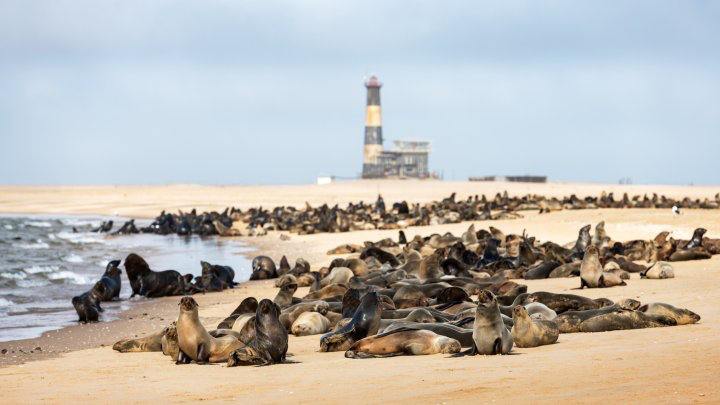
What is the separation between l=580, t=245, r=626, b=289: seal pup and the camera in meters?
12.6

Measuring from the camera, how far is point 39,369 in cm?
870

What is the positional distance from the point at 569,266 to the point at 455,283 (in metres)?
2.52

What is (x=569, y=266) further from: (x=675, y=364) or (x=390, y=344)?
(x=675, y=364)

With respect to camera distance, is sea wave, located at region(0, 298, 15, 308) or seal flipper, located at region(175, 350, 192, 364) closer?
seal flipper, located at region(175, 350, 192, 364)

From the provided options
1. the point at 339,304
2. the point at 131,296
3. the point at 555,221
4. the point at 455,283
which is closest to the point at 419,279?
the point at 455,283

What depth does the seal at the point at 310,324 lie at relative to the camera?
33.2 feet

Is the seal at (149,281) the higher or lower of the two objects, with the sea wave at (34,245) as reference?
higher

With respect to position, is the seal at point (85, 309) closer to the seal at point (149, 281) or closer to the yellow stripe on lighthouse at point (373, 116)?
the seal at point (149, 281)

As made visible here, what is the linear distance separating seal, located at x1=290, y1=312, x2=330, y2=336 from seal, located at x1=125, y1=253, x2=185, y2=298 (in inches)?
247

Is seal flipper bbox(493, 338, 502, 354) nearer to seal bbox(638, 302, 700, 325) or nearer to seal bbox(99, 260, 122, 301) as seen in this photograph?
seal bbox(638, 302, 700, 325)

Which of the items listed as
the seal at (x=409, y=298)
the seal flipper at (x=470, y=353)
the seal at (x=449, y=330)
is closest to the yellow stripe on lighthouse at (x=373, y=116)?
the seal at (x=409, y=298)

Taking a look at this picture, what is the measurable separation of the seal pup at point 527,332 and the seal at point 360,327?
118 centimetres

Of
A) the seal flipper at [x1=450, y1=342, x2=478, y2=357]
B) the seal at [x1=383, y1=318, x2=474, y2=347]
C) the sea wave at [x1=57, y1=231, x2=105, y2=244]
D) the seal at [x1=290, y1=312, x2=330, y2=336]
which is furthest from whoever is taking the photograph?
the sea wave at [x1=57, y1=231, x2=105, y2=244]

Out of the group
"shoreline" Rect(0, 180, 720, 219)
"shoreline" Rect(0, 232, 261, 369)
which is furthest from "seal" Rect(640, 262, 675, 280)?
"shoreline" Rect(0, 180, 720, 219)
